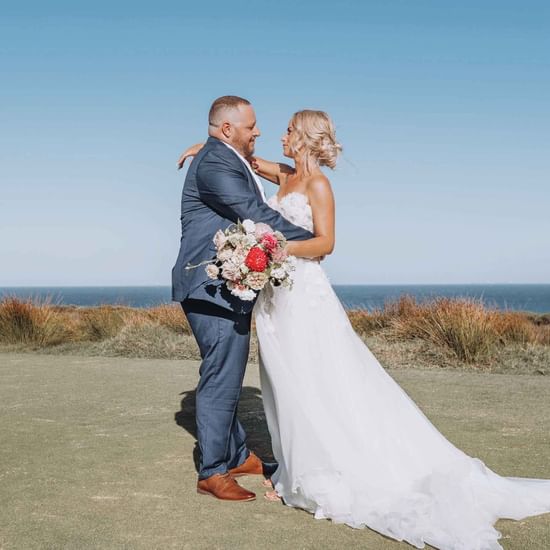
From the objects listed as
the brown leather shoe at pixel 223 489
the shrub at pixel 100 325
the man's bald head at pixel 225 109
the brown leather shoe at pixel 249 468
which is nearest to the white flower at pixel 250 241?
the man's bald head at pixel 225 109

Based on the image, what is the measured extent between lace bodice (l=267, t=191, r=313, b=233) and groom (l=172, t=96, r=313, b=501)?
92mm

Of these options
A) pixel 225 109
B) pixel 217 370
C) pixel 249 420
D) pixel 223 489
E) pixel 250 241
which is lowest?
pixel 249 420

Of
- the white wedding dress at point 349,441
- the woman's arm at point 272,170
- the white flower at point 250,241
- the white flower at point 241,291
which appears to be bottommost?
the white wedding dress at point 349,441

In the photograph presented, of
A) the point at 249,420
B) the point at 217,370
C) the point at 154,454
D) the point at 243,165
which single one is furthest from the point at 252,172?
the point at 249,420

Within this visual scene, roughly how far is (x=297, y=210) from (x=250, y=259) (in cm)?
58

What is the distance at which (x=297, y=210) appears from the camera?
396cm

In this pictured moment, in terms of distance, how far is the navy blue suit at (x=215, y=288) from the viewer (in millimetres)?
3777

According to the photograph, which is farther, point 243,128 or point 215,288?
point 243,128

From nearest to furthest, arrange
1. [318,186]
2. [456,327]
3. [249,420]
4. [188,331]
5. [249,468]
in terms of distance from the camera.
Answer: [318,186], [249,468], [249,420], [456,327], [188,331]

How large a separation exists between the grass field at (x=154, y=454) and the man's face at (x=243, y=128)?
78.3 inches

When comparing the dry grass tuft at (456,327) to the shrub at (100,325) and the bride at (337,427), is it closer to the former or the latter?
the shrub at (100,325)

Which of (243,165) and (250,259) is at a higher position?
(243,165)

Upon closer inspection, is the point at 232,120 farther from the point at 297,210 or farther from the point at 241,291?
the point at 241,291

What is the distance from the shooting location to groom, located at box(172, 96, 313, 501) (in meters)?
3.78
